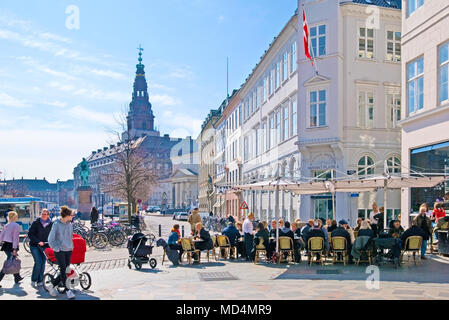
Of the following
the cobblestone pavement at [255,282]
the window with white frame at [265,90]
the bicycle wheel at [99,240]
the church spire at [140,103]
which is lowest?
the bicycle wheel at [99,240]

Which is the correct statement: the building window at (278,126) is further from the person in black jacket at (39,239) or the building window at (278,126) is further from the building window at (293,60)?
the person in black jacket at (39,239)

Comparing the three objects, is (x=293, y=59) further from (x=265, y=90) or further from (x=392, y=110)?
(x=265, y=90)

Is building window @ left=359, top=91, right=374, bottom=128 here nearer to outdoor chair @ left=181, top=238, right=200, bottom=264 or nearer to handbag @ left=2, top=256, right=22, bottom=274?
outdoor chair @ left=181, top=238, right=200, bottom=264

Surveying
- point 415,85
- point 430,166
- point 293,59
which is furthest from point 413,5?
point 293,59

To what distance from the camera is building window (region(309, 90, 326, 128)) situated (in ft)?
96.1

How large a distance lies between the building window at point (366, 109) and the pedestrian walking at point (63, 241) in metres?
21.5

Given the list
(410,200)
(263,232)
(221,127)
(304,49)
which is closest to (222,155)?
(221,127)

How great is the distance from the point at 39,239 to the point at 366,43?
22367 mm

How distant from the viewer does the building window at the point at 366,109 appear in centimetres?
2936

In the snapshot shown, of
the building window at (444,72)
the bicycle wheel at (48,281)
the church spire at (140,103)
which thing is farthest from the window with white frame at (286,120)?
the church spire at (140,103)

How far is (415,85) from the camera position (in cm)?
2239

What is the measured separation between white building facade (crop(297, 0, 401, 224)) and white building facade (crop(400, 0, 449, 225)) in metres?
5.76

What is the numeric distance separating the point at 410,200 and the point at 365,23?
11140 millimetres

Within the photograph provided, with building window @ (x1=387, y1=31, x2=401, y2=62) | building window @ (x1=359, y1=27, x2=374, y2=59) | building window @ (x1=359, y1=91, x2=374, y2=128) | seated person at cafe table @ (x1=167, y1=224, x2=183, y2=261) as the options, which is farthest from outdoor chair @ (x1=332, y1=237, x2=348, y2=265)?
building window @ (x1=387, y1=31, x2=401, y2=62)
